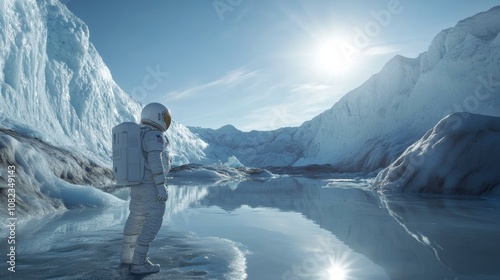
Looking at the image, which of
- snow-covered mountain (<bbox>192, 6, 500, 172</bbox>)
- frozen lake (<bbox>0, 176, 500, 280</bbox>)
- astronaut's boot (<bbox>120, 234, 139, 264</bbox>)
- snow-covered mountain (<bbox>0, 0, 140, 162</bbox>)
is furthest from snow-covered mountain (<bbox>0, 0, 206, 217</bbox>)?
snow-covered mountain (<bbox>192, 6, 500, 172</bbox>)

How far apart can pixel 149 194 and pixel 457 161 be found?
45.5 feet

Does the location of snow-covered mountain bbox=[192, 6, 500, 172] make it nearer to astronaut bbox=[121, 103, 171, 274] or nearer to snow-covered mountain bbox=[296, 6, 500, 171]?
snow-covered mountain bbox=[296, 6, 500, 171]

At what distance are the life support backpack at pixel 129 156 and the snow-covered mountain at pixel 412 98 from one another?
3862 centimetres

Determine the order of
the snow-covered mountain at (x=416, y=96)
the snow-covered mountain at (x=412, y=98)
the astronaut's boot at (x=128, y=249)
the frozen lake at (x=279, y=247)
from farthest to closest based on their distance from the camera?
1. the snow-covered mountain at (x=412, y=98)
2. the snow-covered mountain at (x=416, y=96)
3. the astronaut's boot at (x=128, y=249)
4. the frozen lake at (x=279, y=247)

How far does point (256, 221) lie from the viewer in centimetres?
705

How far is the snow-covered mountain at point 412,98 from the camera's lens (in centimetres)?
3919

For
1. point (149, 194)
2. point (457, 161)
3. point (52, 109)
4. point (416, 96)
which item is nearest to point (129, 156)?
point (149, 194)

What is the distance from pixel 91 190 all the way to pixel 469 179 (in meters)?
13.8

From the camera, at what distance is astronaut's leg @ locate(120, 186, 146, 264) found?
151 inches

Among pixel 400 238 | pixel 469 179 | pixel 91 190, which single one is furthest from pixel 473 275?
pixel 469 179

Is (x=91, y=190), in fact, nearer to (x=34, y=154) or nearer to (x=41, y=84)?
(x=34, y=154)

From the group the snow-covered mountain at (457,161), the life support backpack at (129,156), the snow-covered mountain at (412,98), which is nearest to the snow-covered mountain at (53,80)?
the life support backpack at (129,156)

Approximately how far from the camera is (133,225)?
389 centimetres

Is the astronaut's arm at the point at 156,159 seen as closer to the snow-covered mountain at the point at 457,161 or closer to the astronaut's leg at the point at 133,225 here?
the astronaut's leg at the point at 133,225
